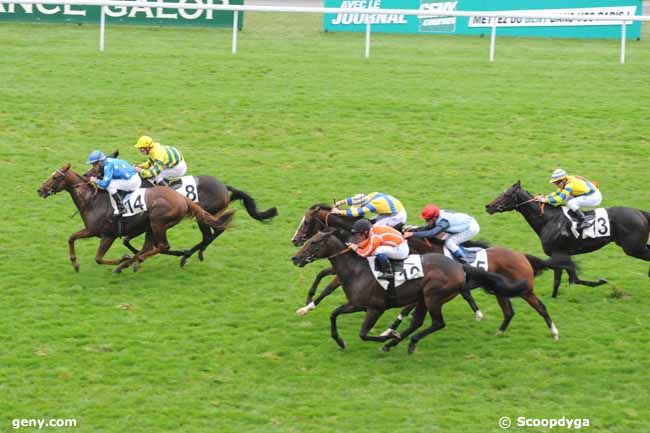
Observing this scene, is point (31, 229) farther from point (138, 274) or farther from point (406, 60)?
point (406, 60)

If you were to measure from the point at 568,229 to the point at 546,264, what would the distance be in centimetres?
122

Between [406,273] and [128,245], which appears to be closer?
[406,273]

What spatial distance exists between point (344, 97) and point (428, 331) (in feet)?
32.6

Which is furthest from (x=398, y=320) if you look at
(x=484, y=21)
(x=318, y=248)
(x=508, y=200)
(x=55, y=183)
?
(x=484, y=21)

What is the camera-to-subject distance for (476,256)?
10.7 metres

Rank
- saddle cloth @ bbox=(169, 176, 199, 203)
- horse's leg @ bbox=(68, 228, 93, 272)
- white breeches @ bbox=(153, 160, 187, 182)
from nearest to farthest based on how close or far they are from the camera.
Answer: horse's leg @ bbox=(68, 228, 93, 272) → saddle cloth @ bbox=(169, 176, 199, 203) → white breeches @ bbox=(153, 160, 187, 182)

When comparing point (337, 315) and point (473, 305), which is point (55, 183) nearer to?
point (337, 315)

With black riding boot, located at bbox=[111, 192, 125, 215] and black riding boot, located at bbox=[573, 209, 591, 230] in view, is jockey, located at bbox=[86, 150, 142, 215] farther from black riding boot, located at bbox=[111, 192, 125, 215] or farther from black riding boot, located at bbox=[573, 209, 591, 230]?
black riding boot, located at bbox=[573, 209, 591, 230]

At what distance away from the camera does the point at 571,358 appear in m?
10.4

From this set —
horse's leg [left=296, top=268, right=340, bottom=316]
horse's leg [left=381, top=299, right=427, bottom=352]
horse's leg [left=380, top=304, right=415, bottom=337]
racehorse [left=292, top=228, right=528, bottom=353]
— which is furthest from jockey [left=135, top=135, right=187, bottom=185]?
horse's leg [left=381, top=299, right=427, bottom=352]

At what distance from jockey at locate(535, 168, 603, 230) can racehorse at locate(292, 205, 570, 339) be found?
4.23 ft

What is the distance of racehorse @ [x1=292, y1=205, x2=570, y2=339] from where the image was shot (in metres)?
10.7

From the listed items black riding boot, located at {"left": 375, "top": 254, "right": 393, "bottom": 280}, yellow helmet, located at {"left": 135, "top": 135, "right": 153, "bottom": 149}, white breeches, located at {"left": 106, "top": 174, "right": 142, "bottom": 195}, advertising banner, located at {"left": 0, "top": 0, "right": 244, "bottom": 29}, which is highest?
advertising banner, located at {"left": 0, "top": 0, "right": 244, "bottom": 29}

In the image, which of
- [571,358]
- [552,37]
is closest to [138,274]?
[571,358]
